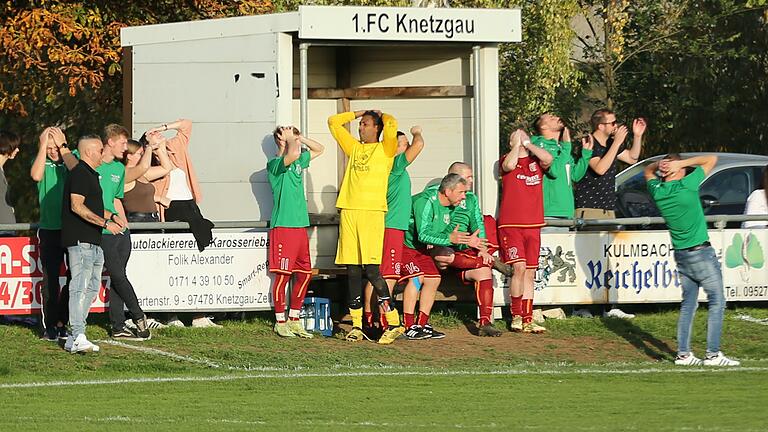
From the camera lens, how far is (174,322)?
1600 cm

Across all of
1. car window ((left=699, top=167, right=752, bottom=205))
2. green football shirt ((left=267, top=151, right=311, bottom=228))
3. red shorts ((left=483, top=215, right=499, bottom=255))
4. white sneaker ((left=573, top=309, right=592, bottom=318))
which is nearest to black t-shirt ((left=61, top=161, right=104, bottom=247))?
green football shirt ((left=267, top=151, right=311, bottom=228))

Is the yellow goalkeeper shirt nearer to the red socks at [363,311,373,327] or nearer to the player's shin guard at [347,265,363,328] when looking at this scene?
the player's shin guard at [347,265,363,328]

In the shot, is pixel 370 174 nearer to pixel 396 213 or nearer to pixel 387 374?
pixel 396 213

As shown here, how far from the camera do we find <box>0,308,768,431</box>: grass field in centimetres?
1059

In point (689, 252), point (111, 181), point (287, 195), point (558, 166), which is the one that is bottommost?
point (689, 252)

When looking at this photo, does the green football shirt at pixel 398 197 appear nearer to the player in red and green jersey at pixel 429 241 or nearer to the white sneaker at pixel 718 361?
the player in red and green jersey at pixel 429 241

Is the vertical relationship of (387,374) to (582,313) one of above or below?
below

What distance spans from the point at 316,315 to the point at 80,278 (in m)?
2.86

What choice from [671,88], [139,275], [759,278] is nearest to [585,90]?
[671,88]

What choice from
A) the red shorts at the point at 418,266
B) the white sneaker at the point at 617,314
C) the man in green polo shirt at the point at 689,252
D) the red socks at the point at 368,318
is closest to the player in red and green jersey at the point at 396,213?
the red shorts at the point at 418,266

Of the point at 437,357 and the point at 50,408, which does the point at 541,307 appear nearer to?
the point at 437,357

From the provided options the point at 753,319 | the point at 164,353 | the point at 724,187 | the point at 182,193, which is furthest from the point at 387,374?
the point at 724,187

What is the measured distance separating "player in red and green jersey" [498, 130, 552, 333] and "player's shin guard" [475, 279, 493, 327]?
0.24 metres

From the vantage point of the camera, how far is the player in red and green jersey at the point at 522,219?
1577cm
